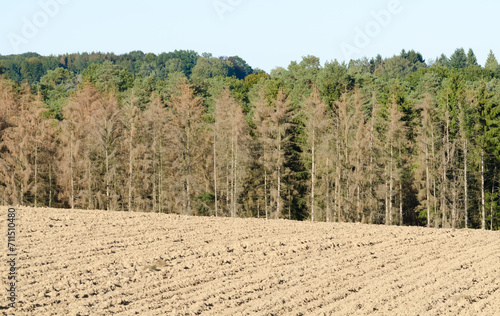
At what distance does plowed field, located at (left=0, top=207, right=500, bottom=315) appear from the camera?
566 inches

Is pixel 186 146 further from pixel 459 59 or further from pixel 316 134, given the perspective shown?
pixel 459 59

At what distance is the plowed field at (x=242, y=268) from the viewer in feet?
47.2

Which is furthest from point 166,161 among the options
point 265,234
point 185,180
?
point 265,234

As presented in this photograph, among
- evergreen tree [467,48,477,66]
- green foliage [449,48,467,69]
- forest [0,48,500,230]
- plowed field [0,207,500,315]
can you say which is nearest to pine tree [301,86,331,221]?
forest [0,48,500,230]

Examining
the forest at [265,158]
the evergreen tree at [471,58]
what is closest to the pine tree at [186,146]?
the forest at [265,158]

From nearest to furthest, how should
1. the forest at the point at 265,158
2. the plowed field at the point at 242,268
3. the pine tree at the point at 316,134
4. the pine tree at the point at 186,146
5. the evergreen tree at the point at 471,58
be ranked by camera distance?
the plowed field at the point at 242,268 < the pine tree at the point at 316,134 < the forest at the point at 265,158 < the pine tree at the point at 186,146 < the evergreen tree at the point at 471,58

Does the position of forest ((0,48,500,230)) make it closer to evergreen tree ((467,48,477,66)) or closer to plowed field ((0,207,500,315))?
plowed field ((0,207,500,315))

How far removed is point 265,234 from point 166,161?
100 ft

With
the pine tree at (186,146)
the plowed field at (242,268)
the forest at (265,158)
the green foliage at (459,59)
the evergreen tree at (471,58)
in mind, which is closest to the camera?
the plowed field at (242,268)

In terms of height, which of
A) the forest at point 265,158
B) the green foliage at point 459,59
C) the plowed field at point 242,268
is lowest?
the plowed field at point 242,268

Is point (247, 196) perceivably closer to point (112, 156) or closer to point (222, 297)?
point (112, 156)

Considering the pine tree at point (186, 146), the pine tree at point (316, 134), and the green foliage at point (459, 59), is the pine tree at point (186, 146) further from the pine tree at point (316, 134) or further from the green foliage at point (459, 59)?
the green foliage at point (459, 59)

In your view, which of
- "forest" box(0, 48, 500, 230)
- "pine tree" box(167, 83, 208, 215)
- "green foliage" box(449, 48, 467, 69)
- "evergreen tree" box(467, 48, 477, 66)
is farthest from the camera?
"evergreen tree" box(467, 48, 477, 66)

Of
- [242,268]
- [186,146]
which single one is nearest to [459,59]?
[186,146]
